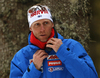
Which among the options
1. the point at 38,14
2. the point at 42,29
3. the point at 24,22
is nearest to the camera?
the point at 42,29

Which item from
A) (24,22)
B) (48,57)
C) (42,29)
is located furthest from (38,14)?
(24,22)

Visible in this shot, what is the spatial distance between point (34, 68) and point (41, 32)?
1.43 feet

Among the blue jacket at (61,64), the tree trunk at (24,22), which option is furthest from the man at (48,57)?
the tree trunk at (24,22)

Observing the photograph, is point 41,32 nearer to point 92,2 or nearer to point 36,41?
point 36,41

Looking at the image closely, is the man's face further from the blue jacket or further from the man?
the blue jacket

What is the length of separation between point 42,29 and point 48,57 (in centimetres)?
35

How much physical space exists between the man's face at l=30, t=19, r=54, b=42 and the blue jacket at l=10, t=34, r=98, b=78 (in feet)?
0.51

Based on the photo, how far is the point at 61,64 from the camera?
161cm

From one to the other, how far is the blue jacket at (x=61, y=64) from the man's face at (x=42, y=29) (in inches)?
6.2

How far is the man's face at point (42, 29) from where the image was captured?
1615 mm

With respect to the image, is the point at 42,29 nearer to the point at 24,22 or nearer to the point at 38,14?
the point at 38,14

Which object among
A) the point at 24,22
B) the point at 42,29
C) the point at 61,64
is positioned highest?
the point at 24,22

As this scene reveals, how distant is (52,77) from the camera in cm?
156

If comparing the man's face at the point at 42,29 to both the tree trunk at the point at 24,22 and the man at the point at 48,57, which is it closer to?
the man at the point at 48,57
